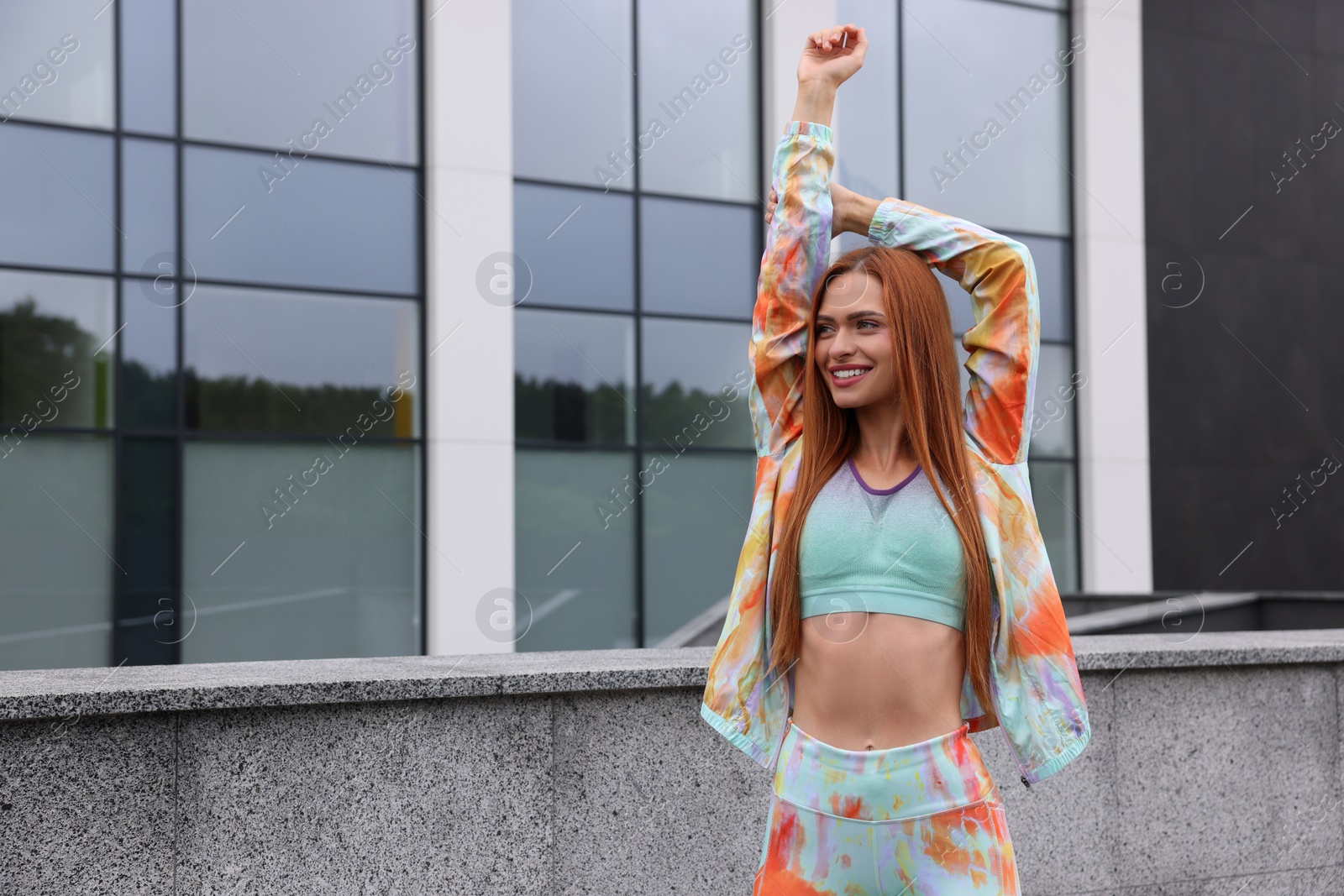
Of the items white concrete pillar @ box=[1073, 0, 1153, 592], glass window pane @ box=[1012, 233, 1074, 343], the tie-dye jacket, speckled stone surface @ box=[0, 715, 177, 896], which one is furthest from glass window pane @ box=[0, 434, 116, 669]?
white concrete pillar @ box=[1073, 0, 1153, 592]

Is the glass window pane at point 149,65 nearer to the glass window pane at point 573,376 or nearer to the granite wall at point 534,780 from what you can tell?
the glass window pane at point 573,376

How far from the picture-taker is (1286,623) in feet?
35.5

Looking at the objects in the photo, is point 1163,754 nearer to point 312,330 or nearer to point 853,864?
point 853,864

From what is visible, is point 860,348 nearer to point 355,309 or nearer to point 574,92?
point 355,309

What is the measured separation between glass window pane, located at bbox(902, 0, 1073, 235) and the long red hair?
1254 cm

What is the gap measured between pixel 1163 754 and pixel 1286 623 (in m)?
7.50

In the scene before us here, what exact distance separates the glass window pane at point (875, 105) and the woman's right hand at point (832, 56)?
1181cm

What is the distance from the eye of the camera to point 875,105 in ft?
46.9

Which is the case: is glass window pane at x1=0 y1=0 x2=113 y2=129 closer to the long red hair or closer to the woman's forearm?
the woman's forearm

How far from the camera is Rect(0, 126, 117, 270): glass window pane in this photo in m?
10.8

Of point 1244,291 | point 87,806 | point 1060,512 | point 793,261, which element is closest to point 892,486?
point 793,261

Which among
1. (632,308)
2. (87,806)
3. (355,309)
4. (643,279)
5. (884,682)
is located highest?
(643,279)

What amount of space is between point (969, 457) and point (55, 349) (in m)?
10.7

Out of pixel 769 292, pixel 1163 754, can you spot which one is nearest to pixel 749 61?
pixel 1163 754
